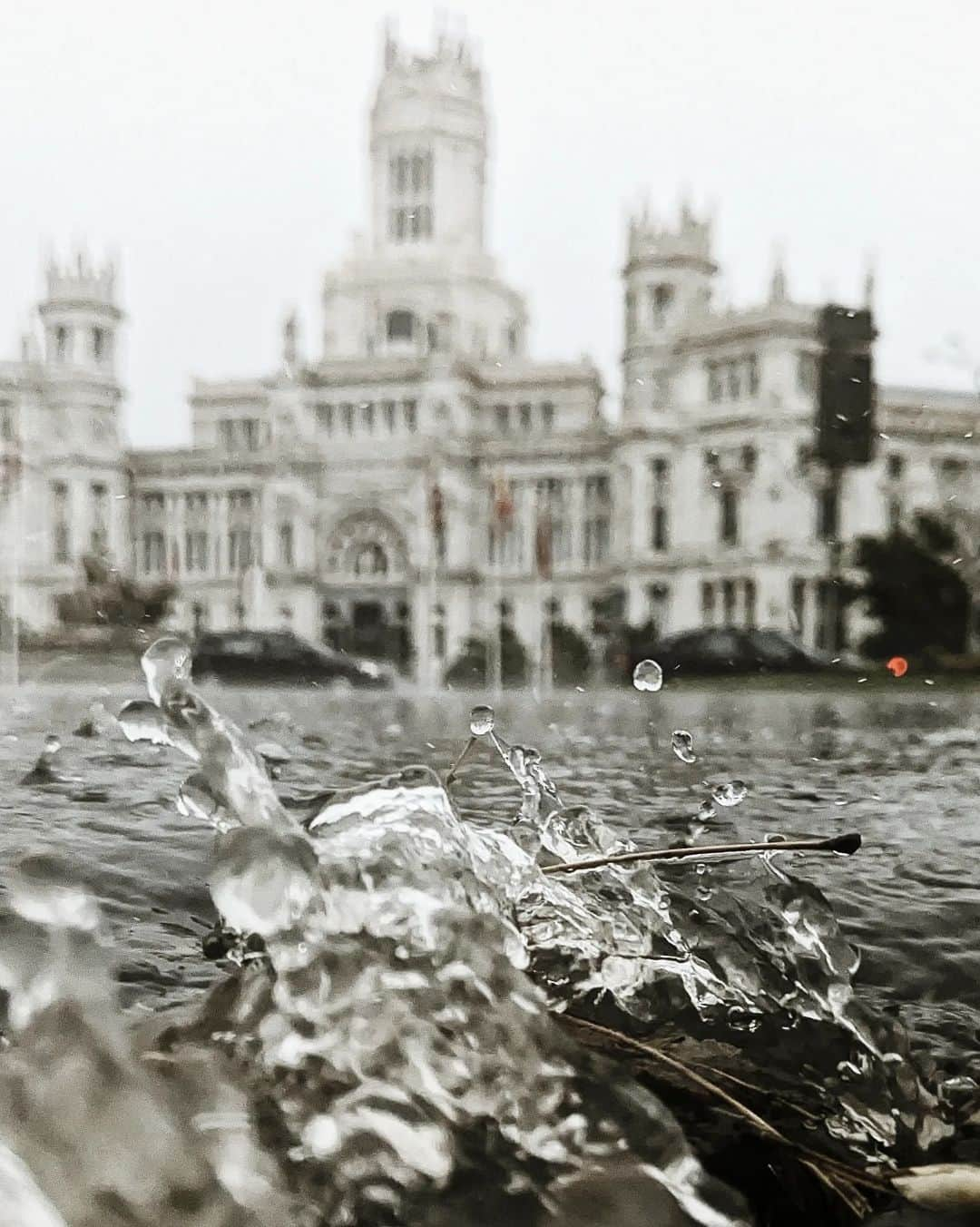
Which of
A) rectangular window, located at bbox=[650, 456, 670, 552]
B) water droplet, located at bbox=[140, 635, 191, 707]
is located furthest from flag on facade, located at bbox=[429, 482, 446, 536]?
water droplet, located at bbox=[140, 635, 191, 707]

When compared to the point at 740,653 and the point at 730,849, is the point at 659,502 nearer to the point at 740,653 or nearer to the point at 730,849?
the point at 740,653

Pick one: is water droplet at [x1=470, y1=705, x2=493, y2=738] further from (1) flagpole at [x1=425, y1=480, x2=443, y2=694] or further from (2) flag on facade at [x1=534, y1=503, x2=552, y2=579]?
(2) flag on facade at [x1=534, y1=503, x2=552, y2=579]

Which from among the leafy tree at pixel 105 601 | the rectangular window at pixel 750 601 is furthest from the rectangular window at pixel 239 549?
the rectangular window at pixel 750 601

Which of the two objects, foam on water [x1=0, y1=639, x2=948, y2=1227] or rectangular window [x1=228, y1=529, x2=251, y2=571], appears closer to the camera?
foam on water [x1=0, y1=639, x2=948, y2=1227]

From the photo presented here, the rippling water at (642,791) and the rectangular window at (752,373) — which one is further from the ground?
the rectangular window at (752,373)

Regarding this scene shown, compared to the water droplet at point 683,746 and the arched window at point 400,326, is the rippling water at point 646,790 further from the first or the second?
the arched window at point 400,326

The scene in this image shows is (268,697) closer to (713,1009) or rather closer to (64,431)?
(64,431)

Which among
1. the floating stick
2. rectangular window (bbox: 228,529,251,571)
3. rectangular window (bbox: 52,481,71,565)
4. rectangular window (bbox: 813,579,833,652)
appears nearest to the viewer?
the floating stick
